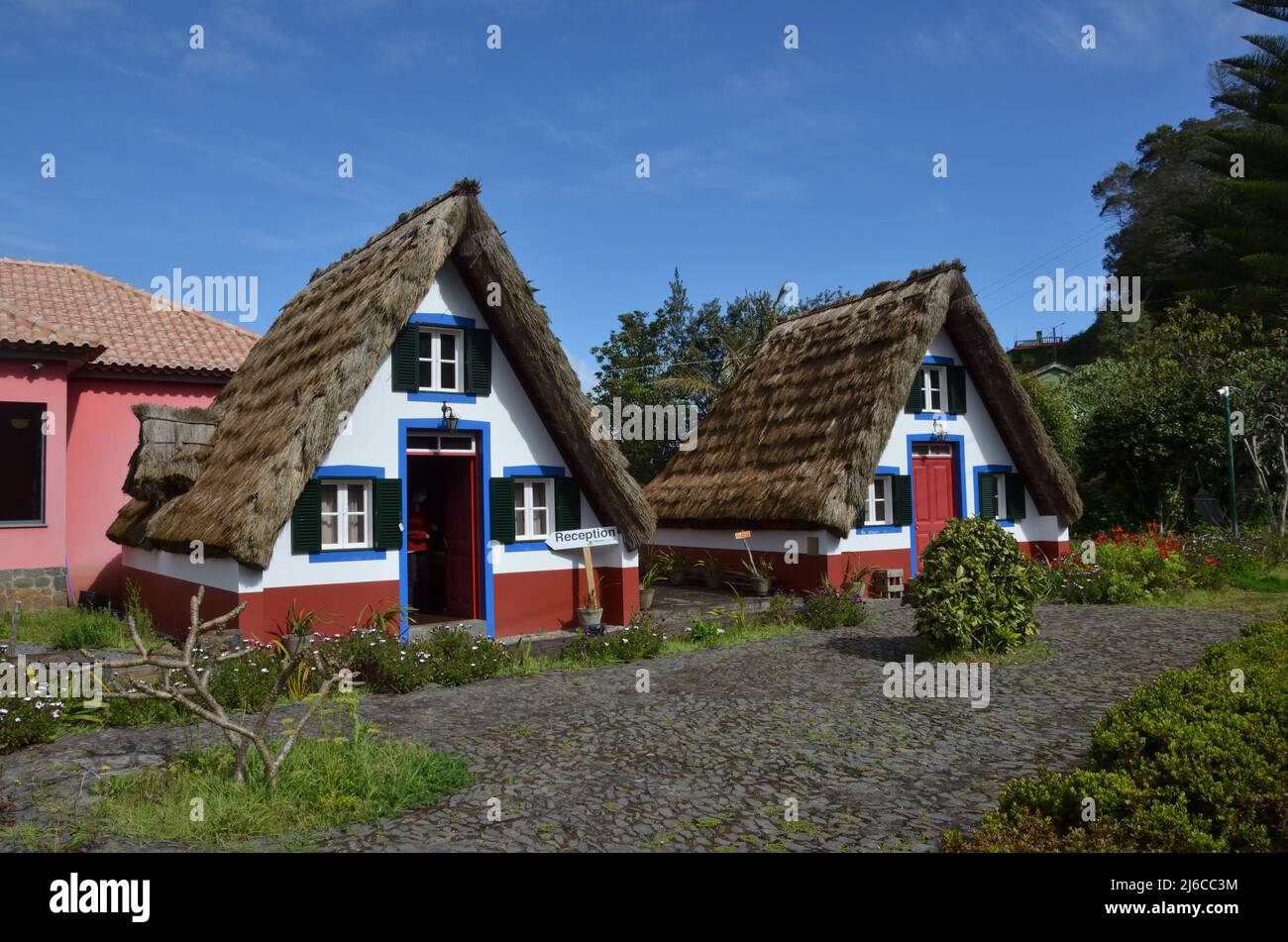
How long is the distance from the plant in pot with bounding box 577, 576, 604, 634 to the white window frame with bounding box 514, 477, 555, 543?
1013 millimetres

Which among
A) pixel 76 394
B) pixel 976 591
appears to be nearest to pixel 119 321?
pixel 76 394

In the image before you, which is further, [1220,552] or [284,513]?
[1220,552]

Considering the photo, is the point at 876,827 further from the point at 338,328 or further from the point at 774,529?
the point at 774,529

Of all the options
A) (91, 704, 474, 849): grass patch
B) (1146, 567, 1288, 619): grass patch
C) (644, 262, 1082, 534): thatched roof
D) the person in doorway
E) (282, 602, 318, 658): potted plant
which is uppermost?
(644, 262, 1082, 534): thatched roof

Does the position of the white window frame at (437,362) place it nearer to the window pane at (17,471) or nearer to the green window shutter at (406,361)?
the green window shutter at (406,361)

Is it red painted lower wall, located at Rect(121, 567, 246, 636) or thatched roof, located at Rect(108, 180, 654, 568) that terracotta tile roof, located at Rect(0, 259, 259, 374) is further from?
red painted lower wall, located at Rect(121, 567, 246, 636)

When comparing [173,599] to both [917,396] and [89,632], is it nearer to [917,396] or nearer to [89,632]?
[89,632]

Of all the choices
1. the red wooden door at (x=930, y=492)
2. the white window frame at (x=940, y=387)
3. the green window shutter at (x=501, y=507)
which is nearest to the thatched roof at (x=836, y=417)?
the white window frame at (x=940, y=387)

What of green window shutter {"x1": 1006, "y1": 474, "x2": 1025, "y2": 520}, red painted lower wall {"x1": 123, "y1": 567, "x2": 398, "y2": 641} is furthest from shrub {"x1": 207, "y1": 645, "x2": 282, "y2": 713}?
green window shutter {"x1": 1006, "y1": 474, "x2": 1025, "y2": 520}

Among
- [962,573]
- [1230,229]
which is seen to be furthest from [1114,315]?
[962,573]

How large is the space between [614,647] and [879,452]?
630 centimetres

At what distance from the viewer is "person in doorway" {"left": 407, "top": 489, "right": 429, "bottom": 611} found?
45.3 ft
